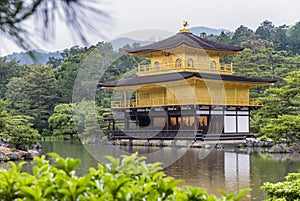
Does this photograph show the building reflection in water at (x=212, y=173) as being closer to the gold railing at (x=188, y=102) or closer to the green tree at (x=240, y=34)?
the gold railing at (x=188, y=102)

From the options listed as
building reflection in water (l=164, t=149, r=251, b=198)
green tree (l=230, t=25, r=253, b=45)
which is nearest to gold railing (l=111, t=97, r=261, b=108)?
building reflection in water (l=164, t=149, r=251, b=198)

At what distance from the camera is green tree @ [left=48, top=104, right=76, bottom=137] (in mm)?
29422

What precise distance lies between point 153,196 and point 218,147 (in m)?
17.5

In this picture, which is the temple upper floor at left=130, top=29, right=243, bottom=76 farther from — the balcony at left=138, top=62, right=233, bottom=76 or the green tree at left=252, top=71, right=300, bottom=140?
the green tree at left=252, top=71, right=300, bottom=140

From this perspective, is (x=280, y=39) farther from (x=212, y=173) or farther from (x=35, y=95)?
(x=212, y=173)

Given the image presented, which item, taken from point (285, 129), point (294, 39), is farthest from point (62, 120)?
point (294, 39)

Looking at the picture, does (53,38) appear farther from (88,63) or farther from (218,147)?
(88,63)

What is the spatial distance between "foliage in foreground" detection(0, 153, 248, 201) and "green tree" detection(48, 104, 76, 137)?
27597 millimetres

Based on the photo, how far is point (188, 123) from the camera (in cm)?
2250

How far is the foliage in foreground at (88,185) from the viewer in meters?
1.76

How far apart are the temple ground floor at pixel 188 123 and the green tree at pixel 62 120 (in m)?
5.81

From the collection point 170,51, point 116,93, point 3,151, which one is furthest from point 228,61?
point 3,151

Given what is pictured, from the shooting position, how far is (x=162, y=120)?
23.5m

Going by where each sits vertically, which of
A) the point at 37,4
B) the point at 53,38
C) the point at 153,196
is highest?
the point at 37,4
